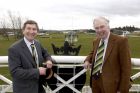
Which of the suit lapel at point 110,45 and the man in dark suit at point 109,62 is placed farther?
the suit lapel at point 110,45

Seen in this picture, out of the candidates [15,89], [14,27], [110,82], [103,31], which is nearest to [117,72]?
[110,82]

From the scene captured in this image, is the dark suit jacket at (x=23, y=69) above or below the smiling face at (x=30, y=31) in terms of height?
below

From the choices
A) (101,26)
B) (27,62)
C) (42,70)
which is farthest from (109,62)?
(27,62)

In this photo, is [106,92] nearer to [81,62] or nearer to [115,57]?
[115,57]

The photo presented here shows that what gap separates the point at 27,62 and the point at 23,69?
0.35 feet

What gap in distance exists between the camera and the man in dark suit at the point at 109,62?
4004mm

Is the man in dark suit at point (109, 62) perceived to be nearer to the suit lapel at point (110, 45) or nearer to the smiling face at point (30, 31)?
the suit lapel at point (110, 45)

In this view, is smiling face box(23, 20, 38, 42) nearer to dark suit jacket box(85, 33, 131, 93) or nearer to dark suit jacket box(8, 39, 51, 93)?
dark suit jacket box(8, 39, 51, 93)

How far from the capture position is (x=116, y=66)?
4.12 metres

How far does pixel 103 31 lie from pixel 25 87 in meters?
1.20

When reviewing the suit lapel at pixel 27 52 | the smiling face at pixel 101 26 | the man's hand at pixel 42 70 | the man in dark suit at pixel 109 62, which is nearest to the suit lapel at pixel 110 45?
the man in dark suit at pixel 109 62

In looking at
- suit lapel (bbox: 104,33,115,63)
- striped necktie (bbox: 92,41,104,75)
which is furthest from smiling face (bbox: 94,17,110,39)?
striped necktie (bbox: 92,41,104,75)

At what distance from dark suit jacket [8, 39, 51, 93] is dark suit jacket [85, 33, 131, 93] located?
2.83 ft

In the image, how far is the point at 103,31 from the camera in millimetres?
4023
